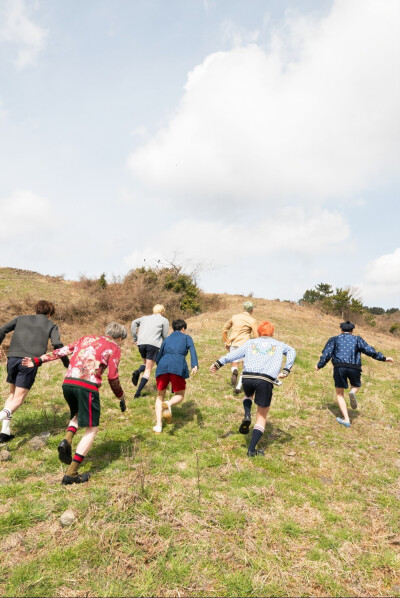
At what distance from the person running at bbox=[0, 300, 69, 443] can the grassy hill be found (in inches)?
27.6

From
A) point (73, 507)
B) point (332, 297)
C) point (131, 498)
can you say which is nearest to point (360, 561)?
point (131, 498)

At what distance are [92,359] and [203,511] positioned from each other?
8.12 ft

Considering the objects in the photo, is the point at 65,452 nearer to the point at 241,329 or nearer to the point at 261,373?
the point at 261,373

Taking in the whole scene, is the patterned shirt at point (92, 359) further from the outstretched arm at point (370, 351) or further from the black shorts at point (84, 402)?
the outstretched arm at point (370, 351)

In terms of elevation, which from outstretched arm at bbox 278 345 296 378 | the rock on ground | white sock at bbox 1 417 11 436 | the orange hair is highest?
the orange hair

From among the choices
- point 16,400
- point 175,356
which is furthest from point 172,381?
point 16,400

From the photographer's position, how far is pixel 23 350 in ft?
18.9

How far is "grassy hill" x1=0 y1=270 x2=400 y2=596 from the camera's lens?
316cm

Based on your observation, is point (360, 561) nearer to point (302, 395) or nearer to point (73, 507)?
point (73, 507)

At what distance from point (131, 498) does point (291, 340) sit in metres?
15.5

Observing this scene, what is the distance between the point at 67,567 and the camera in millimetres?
3203

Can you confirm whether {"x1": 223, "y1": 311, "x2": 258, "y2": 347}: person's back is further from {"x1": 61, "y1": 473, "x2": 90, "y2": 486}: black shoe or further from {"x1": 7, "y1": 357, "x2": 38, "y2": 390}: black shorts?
{"x1": 61, "y1": 473, "x2": 90, "y2": 486}: black shoe

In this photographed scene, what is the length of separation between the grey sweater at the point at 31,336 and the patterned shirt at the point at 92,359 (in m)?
0.90

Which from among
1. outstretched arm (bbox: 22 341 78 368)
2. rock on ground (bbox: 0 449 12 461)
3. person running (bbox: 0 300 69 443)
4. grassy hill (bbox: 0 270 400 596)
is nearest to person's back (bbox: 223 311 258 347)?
grassy hill (bbox: 0 270 400 596)
